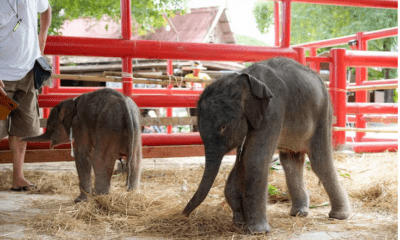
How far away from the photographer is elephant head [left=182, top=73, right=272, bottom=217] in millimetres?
2264

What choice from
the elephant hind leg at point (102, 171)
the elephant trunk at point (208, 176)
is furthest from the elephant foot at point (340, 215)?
the elephant hind leg at point (102, 171)

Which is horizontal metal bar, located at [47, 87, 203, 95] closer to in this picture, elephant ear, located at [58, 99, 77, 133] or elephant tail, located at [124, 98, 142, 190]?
elephant ear, located at [58, 99, 77, 133]

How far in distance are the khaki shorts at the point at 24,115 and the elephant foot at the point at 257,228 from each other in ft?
7.34

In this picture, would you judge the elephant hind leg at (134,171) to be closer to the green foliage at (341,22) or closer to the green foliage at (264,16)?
the green foliage at (341,22)

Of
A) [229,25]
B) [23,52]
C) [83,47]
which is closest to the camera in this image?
[23,52]

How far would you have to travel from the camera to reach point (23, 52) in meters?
3.42

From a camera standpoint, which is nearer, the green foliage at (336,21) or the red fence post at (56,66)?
the red fence post at (56,66)

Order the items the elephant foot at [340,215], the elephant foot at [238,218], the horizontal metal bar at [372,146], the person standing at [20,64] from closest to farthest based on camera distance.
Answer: the elephant foot at [238,218], the elephant foot at [340,215], the person standing at [20,64], the horizontal metal bar at [372,146]

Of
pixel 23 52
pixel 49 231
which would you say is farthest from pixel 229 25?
pixel 49 231

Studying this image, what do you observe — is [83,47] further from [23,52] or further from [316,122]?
[316,122]

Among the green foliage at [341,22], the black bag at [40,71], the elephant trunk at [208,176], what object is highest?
the green foliage at [341,22]

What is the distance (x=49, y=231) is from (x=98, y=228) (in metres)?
0.27

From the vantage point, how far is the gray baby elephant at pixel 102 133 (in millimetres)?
3141

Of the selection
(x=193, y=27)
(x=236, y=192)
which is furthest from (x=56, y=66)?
(x=193, y=27)
